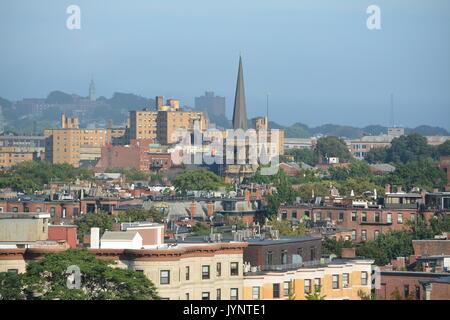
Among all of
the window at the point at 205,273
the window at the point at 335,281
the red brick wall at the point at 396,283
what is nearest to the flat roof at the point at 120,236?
the window at the point at 205,273

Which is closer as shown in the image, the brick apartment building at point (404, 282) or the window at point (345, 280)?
the window at point (345, 280)

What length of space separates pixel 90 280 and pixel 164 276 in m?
2.08

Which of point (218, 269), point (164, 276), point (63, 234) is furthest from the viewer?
point (63, 234)

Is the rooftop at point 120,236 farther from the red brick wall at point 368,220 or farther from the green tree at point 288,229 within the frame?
the red brick wall at point 368,220

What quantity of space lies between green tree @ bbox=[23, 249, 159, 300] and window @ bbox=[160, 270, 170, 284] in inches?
30.9

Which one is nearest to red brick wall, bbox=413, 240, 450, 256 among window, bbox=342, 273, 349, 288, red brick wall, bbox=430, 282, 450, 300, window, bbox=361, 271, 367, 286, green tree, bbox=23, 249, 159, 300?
window, bbox=361, 271, 367, 286

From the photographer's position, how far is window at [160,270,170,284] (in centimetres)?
3956

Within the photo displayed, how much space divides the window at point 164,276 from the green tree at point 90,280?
78cm

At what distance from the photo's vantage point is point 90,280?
38656 millimetres

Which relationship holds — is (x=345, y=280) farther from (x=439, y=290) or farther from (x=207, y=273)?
(x=207, y=273)

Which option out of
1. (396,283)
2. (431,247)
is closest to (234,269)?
(396,283)

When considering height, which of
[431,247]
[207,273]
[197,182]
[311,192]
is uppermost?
[197,182]

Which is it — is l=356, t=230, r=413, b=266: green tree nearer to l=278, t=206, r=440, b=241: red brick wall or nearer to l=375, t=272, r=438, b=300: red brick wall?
l=278, t=206, r=440, b=241: red brick wall

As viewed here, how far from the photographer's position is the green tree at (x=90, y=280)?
124ft
